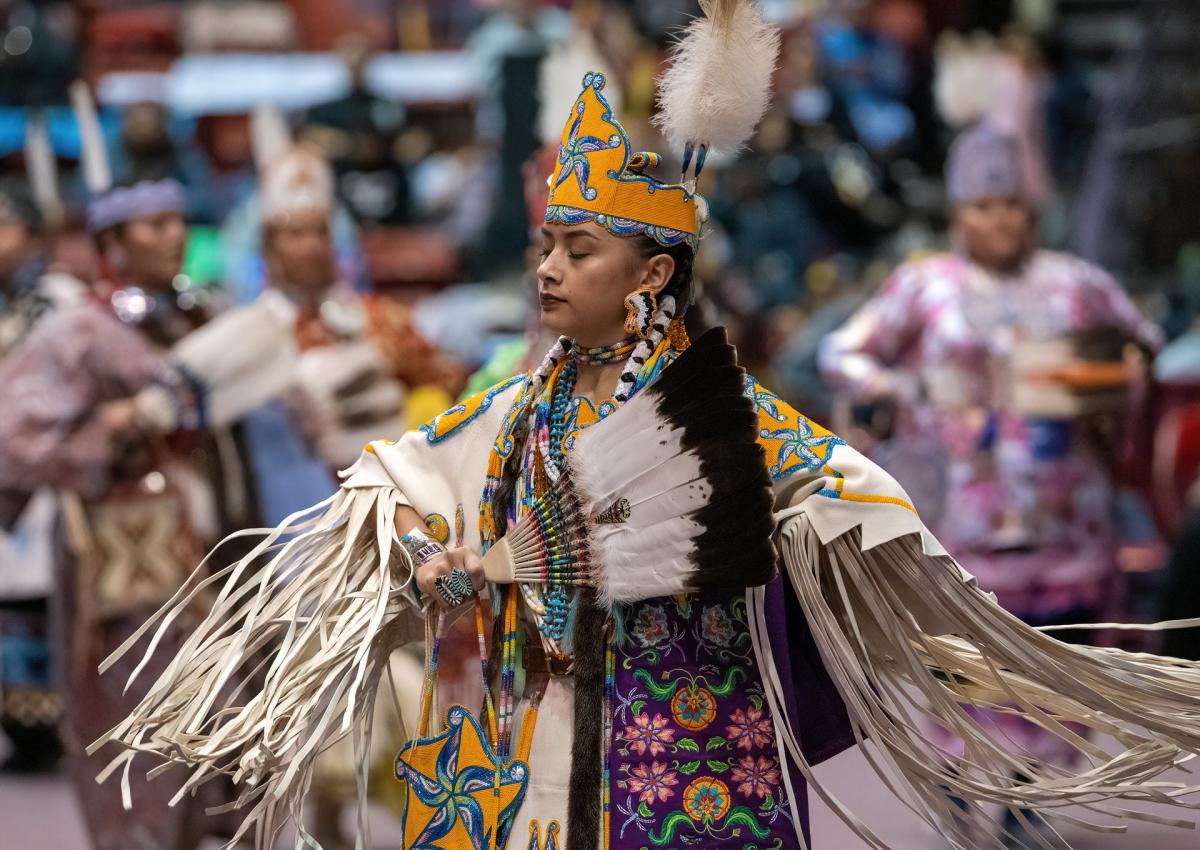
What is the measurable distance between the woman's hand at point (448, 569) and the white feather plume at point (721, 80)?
2.34ft

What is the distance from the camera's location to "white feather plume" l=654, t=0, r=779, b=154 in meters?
3.13

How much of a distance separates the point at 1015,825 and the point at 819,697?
8.25ft

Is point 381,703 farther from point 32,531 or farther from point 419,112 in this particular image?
point 419,112

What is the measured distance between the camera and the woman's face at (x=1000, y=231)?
6.04m

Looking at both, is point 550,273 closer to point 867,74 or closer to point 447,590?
point 447,590

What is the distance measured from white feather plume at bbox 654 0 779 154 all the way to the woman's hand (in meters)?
0.71

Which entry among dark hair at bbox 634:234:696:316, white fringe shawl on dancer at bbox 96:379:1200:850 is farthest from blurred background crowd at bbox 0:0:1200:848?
white fringe shawl on dancer at bbox 96:379:1200:850

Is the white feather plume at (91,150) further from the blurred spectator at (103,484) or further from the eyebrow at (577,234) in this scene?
the eyebrow at (577,234)

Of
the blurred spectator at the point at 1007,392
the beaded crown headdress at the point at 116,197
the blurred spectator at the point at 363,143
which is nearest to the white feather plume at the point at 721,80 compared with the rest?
the beaded crown headdress at the point at 116,197

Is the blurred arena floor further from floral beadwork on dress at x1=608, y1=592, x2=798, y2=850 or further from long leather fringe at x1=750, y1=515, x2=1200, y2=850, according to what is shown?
floral beadwork on dress at x1=608, y1=592, x2=798, y2=850

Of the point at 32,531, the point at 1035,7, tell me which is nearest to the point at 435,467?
the point at 32,531

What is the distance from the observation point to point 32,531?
7.66 m

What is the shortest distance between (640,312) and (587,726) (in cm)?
63

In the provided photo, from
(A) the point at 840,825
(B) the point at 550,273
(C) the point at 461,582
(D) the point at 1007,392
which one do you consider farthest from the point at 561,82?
(C) the point at 461,582
